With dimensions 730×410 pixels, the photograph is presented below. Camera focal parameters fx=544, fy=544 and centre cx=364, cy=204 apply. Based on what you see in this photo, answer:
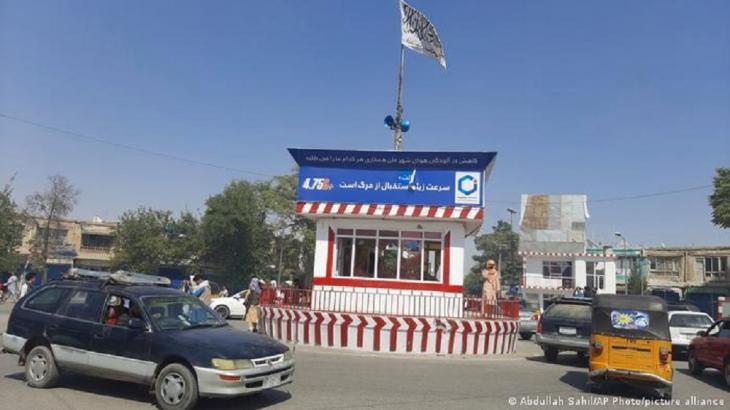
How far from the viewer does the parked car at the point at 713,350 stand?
11438 mm

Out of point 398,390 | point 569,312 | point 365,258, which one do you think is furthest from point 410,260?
point 398,390

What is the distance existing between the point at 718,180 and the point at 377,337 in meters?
38.6

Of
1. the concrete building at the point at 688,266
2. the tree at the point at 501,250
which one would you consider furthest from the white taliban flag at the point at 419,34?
the tree at the point at 501,250

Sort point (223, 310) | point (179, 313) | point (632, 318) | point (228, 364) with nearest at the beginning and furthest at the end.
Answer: point (228, 364)
point (179, 313)
point (632, 318)
point (223, 310)

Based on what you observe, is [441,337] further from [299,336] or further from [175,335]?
[175,335]

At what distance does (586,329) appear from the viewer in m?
13.4

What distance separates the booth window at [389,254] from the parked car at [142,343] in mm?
7670

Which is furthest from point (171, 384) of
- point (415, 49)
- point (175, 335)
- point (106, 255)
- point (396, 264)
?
point (106, 255)

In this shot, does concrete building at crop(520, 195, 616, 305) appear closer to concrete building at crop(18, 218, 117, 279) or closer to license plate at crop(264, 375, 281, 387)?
concrete building at crop(18, 218, 117, 279)

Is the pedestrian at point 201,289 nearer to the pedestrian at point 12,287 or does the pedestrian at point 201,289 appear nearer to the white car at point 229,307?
the white car at point 229,307

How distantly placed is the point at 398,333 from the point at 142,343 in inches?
302

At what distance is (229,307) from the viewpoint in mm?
25859

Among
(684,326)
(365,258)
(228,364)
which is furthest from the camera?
(684,326)

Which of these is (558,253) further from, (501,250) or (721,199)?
(501,250)
